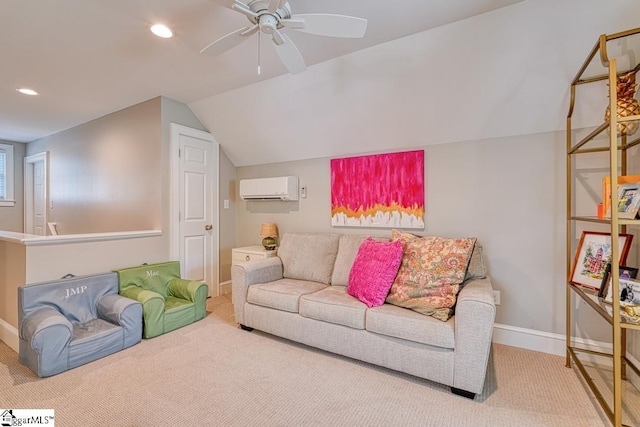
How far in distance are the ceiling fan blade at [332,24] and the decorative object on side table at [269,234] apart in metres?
2.49

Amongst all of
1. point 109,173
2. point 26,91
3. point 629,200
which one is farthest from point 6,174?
point 629,200

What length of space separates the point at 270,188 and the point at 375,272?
1.91 meters

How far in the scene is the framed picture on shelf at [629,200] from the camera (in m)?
1.55

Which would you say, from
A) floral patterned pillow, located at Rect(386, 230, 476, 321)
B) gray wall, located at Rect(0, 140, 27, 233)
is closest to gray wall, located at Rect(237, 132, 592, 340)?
floral patterned pillow, located at Rect(386, 230, 476, 321)

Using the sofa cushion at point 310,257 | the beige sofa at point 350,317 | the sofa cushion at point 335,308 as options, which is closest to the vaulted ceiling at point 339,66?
the sofa cushion at point 310,257

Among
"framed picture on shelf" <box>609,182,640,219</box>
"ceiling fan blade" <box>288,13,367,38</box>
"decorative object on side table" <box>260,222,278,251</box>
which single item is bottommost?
"decorative object on side table" <box>260,222,278,251</box>

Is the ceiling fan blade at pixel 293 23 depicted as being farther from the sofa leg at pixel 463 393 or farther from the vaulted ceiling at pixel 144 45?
the sofa leg at pixel 463 393

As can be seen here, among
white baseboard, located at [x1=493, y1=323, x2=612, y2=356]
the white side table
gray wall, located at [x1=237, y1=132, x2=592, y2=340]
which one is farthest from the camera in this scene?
the white side table

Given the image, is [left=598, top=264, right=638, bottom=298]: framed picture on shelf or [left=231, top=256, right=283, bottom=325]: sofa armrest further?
[left=231, top=256, right=283, bottom=325]: sofa armrest

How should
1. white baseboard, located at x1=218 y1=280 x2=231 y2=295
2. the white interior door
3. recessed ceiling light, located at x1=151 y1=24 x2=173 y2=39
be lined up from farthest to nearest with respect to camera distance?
the white interior door, white baseboard, located at x1=218 y1=280 x2=231 y2=295, recessed ceiling light, located at x1=151 y1=24 x2=173 y2=39

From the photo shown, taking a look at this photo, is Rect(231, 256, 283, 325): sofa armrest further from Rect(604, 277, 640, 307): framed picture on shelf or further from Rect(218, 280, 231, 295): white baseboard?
Rect(604, 277, 640, 307): framed picture on shelf

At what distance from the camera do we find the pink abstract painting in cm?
296

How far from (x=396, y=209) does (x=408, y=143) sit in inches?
26.4

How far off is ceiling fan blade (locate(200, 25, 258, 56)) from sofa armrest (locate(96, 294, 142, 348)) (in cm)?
215
